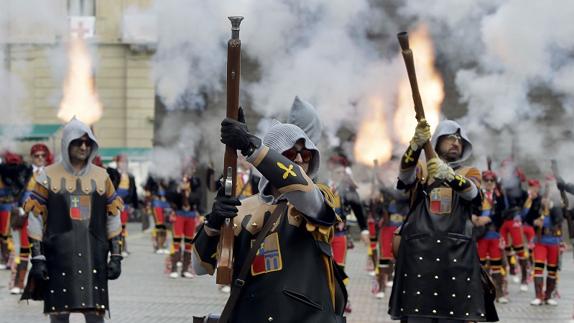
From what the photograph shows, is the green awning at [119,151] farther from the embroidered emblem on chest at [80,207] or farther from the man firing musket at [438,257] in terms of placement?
the man firing musket at [438,257]

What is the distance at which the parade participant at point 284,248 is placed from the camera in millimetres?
5449

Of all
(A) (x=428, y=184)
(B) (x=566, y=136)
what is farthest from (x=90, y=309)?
(B) (x=566, y=136)

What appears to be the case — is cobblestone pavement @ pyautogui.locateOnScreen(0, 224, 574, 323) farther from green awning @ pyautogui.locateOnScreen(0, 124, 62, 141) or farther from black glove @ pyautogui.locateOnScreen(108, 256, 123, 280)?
green awning @ pyautogui.locateOnScreen(0, 124, 62, 141)

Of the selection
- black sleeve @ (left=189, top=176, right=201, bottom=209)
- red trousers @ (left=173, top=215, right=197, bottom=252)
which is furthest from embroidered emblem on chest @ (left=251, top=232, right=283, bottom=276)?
black sleeve @ (left=189, top=176, right=201, bottom=209)

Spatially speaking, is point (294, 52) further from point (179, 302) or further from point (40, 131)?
point (40, 131)

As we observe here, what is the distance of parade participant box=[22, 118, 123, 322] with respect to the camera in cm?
875

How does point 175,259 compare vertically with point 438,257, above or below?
below

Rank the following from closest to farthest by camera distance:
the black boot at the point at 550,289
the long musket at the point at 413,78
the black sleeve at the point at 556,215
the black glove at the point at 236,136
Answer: the black glove at the point at 236,136 < the long musket at the point at 413,78 < the black boot at the point at 550,289 < the black sleeve at the point at 556,215

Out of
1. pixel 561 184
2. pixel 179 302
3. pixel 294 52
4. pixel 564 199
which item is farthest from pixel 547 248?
pixel 179 302

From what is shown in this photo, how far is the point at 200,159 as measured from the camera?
1772cm

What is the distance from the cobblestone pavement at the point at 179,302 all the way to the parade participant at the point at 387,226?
30 cm

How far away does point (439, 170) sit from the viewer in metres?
8.31

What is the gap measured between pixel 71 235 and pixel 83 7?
23.7m

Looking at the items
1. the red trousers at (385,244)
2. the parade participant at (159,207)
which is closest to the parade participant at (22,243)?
the parade participant at (159,207)
